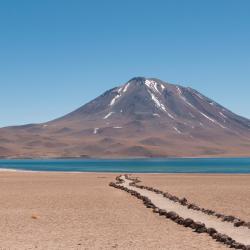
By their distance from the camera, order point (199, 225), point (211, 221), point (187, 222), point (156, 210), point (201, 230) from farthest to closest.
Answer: point (156, 210) → point (211, 221) → point (187, 222) → point (199, 225) → point (201, 230)

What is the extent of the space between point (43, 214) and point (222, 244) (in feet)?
38.9

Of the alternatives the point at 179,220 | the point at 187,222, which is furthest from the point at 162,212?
the point at 187,222

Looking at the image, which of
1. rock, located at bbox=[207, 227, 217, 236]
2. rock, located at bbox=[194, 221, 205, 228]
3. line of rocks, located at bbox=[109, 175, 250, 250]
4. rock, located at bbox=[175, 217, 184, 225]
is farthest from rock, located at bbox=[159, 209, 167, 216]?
rock, located at bbox=[207, 227, 217, 236]

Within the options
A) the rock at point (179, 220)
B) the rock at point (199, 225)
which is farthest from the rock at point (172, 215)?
the rock at point (199, 225)

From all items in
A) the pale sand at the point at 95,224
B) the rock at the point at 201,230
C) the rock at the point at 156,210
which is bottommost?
the pale sand at the point at 95,224

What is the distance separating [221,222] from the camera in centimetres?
2230

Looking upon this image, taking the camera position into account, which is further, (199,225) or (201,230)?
(199,225)

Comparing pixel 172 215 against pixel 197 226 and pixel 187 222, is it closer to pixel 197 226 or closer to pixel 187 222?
pixel 187 222

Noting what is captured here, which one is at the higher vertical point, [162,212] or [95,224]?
[162,212]

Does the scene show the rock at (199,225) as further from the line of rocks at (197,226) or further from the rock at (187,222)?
the rock at (187,222)

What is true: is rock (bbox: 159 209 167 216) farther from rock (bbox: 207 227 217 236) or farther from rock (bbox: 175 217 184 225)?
rock (bbox: 207 227 217 236)

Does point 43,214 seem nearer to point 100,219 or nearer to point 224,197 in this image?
point 100,219

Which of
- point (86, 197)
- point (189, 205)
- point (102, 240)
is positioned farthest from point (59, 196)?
point (102, 240)

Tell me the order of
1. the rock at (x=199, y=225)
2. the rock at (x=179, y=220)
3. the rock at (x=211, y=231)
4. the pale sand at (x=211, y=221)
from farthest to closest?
the rock at (x=179, y=220) < the rock at (x=199, y=225) < the rock at (x=211, y=231) < the pale sand at (x=211, y=221)
